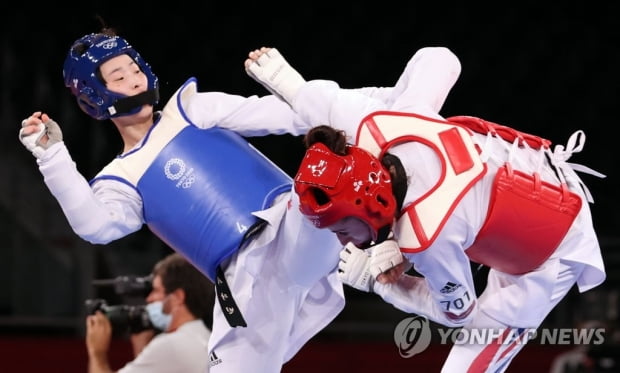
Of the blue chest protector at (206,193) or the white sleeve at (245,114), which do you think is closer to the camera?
the blue chest protector at (206,193)

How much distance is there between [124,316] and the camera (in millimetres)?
4184

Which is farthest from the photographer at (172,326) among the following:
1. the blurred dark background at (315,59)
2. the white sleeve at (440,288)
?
the blurred dark background at (315,59)

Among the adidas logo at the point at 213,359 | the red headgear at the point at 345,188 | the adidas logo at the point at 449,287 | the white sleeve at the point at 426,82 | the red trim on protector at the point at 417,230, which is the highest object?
the white sleeve at the point at 426,82

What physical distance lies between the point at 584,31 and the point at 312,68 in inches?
86.2

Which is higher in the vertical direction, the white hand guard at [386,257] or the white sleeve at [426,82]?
the white sleeve at [426,82]

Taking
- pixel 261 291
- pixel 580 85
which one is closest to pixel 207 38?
pixel 580 85

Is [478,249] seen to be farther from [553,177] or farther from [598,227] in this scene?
[598,227]

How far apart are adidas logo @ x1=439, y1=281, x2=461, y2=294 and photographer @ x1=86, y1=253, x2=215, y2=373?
5.02ft

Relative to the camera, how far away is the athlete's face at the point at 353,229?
2.68 meters

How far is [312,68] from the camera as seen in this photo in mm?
7473

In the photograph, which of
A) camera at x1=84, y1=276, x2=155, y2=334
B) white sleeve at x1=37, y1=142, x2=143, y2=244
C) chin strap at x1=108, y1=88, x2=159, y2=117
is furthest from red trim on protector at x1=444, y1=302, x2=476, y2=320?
camera at x1=84, y1=276, x2=155, y2=334

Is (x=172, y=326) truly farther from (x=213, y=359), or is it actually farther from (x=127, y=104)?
(x=127, y=104)

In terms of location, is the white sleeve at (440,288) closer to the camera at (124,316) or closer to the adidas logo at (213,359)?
the adidas logo at (213,359)

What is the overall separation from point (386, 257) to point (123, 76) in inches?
43.5
